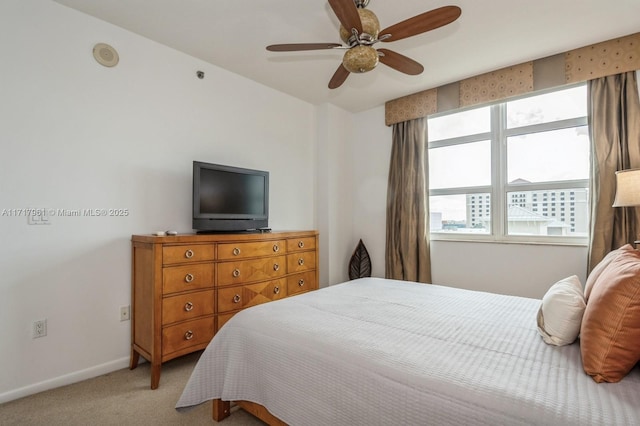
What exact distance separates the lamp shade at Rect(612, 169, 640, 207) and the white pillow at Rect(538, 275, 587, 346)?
1.43m

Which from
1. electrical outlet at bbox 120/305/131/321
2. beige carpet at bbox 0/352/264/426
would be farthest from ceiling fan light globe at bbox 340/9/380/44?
electrical outlet at bbox 120/305/131/321

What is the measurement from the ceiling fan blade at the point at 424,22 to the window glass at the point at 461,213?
2.34 metres

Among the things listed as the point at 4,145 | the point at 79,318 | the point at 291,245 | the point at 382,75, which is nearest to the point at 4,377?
the point at 79,318

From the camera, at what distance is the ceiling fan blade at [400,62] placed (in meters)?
2.08

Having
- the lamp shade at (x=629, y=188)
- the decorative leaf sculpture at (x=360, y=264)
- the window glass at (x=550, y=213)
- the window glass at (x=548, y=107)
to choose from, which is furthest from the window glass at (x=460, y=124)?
the decorative leaf sculpture at (x=360, y=264)

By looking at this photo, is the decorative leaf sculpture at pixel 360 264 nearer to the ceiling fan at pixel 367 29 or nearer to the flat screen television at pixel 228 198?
the flat screen television at pixel 228 198

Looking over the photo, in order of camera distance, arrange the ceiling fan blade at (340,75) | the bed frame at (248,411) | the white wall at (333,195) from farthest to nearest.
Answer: the white wall at (333,195) → the ceiling fan blade at (340,75) → the bed frame at (248,411)

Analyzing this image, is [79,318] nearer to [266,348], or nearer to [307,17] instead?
[266,348]

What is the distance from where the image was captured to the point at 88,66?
2361mm

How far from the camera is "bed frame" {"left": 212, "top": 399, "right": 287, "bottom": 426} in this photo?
1.48 meters

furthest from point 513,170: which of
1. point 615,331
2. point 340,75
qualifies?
point 615,331

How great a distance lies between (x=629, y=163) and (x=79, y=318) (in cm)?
459

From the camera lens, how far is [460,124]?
147 inches

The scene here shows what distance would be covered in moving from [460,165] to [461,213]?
58cm
